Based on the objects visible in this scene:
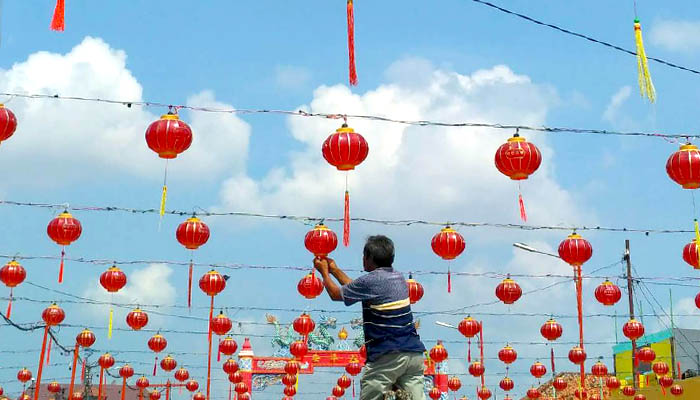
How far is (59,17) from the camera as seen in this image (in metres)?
6.57

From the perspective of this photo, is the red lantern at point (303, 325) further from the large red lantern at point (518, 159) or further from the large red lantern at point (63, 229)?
the large red lantern at point (518, 159)

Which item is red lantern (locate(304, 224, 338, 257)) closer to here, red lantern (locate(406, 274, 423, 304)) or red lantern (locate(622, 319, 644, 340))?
red lantern (locate(406, 274, 423, 304))

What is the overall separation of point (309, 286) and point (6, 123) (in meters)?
7.35

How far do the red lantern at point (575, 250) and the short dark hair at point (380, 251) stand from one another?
9322mm

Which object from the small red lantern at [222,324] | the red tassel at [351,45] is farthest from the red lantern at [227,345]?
the red tassel at [351,45]

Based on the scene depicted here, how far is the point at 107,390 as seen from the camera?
43625 millimetres

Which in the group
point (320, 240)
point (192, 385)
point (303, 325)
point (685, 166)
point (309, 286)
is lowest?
point (192, 385)

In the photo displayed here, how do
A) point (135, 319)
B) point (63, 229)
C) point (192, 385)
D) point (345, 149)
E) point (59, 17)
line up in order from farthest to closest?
point (192, 385) → point (135, 319) → point (63, 229) → point (345, 149) → point (59, 17)

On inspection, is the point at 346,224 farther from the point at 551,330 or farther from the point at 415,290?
the point at 551,330

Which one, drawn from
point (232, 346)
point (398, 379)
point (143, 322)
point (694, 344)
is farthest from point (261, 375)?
point (398, 379)

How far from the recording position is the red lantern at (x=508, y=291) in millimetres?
16219

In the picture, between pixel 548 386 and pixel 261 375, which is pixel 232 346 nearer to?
pixel 261 375

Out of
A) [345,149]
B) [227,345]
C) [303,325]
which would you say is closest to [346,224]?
[345,149]

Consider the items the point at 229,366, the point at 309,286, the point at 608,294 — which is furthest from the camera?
the point at 229,366
